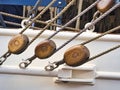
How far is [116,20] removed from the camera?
6.74ft

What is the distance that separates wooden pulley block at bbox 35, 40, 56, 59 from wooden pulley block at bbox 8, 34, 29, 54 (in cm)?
7

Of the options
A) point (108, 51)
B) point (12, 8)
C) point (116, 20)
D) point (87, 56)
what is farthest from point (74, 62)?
point (12, 8)

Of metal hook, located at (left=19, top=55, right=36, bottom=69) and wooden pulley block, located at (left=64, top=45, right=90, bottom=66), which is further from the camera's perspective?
metal hook, located at (left=19, top=55, right=36, bottom=69)

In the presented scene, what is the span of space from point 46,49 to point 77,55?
0.15 meters

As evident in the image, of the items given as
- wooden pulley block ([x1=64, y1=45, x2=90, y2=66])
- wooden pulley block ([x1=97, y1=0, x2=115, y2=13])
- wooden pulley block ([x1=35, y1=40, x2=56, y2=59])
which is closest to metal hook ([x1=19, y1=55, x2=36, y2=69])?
wooden pulley block ([x1=35, y1=40, x2=56, y2=59])

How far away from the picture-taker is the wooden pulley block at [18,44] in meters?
1.68

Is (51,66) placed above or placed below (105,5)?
below

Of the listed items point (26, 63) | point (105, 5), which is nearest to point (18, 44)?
point (26, 63)

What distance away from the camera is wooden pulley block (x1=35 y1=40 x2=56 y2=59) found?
166 centimetres

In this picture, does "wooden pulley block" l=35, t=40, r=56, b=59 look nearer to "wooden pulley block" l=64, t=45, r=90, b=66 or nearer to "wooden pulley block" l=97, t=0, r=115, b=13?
"wooden pulley block" l=64, t=45, r=90, b=66

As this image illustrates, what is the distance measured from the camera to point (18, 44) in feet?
5.58

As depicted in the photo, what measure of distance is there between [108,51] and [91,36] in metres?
0.13

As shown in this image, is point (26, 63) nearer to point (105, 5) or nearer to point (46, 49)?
point (46, 49)

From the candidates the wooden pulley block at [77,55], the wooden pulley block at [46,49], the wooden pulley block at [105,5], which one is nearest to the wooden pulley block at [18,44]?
the wooden pulley block at [46,49]
